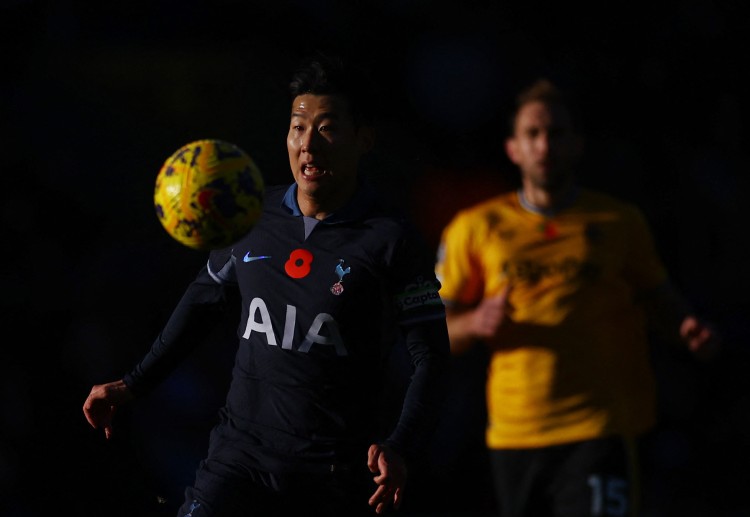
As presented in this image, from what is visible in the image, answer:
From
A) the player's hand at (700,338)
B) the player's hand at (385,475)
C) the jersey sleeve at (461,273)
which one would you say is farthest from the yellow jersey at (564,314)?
the player's hand at (385,475)

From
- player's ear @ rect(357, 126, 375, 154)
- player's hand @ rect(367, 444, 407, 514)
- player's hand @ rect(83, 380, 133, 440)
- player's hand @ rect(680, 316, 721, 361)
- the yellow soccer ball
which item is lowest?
player's hand @ rect(367, 444, 407, 514)

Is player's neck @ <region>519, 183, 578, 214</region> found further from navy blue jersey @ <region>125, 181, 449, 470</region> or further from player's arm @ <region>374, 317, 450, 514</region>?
player's arm @ <region>374, 317, 450, 514</region>

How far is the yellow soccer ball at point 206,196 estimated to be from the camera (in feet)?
14.1

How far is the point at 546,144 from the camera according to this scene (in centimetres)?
680

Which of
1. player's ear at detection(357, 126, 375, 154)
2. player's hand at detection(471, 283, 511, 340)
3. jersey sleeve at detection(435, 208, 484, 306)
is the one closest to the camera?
player's ear at detection(357, 126, 375, 154)

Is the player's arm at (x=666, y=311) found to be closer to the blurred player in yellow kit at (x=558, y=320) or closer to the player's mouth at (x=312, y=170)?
the blurred player in yellow kit at (x=558, y=320)

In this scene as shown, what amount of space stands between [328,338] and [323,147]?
76 centimetres

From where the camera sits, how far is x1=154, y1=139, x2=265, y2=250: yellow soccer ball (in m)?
4.29

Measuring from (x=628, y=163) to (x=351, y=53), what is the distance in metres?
2.52

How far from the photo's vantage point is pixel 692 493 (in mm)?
9680

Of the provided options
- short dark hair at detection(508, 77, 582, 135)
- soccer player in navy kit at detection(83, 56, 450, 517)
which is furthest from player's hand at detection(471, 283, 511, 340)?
soccer player in navy kit at detection(83, 56, 450, 517)

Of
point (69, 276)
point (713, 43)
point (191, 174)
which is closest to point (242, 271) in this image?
point (191, 174)

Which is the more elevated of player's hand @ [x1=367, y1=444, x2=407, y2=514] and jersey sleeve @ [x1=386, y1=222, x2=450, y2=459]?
jersey sleeve @ [x1=386, y1=222, x2=450, y2=459]

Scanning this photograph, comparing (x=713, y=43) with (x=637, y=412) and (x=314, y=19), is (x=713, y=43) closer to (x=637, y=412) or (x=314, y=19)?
(x=314, y=19)
